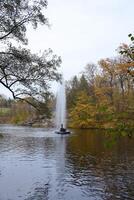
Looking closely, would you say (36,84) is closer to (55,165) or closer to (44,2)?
(44,2)

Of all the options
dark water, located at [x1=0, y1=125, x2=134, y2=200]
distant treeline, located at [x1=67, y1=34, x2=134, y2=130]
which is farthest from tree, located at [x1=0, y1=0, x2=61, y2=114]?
distant treeline, located at [x1=67, y1=34, x2=134, y2=130]

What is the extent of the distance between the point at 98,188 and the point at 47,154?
437 inches

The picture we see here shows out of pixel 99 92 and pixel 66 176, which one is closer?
pixel 66 176

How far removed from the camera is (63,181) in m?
16.1

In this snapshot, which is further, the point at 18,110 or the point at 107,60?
the point at 18,110

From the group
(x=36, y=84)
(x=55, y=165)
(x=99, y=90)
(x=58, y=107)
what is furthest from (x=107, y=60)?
(x=36, y=84)

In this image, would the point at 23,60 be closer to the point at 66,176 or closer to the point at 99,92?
the point at 66,176

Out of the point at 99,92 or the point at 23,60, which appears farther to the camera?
the point at 99,92

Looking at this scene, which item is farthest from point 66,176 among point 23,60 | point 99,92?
point 99,92

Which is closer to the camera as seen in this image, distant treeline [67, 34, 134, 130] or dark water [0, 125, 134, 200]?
dark water [0, 125, 134, 200]

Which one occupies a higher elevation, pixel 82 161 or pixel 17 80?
pixel 17 80

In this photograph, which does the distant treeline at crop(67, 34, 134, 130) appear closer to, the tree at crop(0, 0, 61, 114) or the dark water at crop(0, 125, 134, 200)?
the dark water at crop(0, 125, 134, 200)

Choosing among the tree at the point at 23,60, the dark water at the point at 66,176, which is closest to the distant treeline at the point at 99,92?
the dark water at the point at 66,176

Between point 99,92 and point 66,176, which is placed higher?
point 99,92
